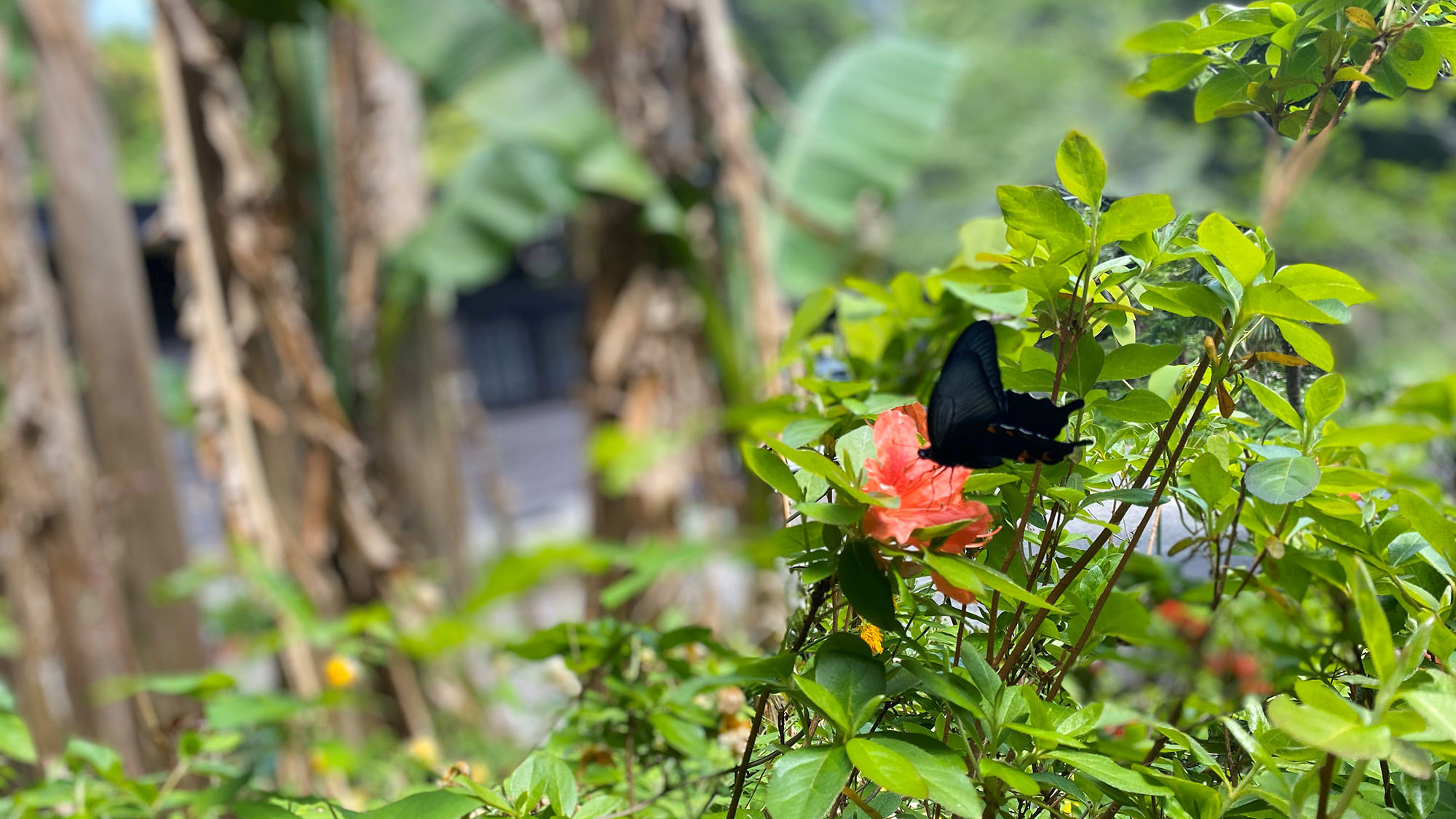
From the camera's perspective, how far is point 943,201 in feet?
48.4

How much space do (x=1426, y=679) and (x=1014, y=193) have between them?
20 centimetres

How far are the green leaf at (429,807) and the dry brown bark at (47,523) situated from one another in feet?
5.04

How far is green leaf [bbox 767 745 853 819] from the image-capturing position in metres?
0.25

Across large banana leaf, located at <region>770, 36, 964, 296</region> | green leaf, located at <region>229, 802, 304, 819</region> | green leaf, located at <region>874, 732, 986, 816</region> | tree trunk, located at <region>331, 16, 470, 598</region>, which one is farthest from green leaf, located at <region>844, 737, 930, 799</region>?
large banana leaf, located at <region>770, 36, 964, 296</region>

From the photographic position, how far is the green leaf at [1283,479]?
28 centimetres

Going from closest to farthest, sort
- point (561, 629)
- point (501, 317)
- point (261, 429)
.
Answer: point (561, 629), point (261, 429), point (501, 317)

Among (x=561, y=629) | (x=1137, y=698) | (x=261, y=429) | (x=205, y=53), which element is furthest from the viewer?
(x=261, y=429)

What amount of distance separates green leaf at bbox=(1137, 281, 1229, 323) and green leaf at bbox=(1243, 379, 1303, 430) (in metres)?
0.05

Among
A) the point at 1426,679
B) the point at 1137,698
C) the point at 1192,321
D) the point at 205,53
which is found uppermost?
the point at 205,53

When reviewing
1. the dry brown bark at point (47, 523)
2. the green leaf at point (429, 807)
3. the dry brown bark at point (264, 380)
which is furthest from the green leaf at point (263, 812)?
the dry brown bark at point (47, 523)

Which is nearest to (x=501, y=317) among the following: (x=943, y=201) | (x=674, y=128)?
(x=674, y=128)

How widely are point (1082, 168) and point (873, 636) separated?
173 mm

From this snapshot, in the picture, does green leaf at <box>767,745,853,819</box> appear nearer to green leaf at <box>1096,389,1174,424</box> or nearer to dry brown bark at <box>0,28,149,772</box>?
green leaf at <box>1096,389,1174,424</box>

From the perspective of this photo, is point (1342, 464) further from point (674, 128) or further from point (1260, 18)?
point (674, 128)
